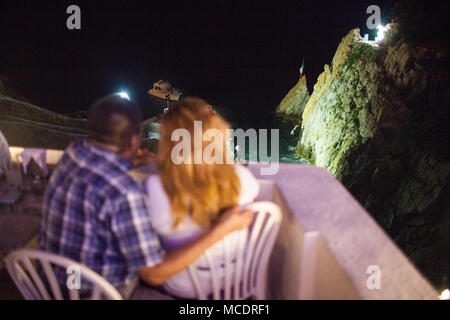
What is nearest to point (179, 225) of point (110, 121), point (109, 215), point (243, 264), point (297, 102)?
point (109, 215)

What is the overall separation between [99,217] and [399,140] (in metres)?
17.1

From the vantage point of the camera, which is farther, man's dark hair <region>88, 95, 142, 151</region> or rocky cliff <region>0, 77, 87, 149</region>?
rocky cliff <region>0, 77, 87, 149</region>

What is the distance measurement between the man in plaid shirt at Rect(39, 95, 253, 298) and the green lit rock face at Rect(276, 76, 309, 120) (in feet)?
133

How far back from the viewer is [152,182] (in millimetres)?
1342

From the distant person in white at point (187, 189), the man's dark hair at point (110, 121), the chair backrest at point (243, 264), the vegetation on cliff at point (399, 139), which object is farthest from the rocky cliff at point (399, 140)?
the man's dark hair at point (110, 121)

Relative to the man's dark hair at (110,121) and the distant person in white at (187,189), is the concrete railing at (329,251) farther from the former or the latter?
the man's dark hair at (110,121)

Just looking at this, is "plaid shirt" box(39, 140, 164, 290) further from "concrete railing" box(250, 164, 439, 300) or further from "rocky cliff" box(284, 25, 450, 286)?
"rocky cliff" box(284, 25, 450, 286)

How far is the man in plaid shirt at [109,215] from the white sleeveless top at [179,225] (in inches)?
2.6

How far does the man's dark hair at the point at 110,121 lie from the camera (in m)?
1.37

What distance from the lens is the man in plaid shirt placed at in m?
1.26

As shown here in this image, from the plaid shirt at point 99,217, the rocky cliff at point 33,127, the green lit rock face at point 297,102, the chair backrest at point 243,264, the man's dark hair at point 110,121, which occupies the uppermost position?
the man's dark hair at point 110,121

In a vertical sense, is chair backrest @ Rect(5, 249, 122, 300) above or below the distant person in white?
below

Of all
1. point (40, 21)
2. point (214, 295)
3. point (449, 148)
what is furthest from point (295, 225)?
point (40, 21)

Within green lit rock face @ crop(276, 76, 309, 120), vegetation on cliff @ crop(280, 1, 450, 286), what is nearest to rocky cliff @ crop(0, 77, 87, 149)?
vegetation on cliff @ crop(280, 1, 450, 286)
